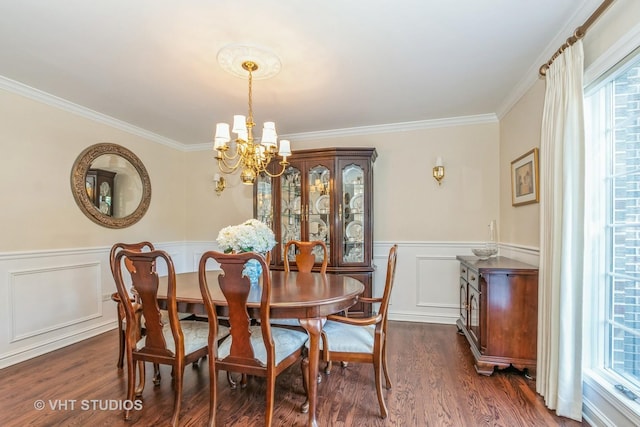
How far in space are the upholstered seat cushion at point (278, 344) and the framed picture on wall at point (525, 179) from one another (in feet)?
7.11

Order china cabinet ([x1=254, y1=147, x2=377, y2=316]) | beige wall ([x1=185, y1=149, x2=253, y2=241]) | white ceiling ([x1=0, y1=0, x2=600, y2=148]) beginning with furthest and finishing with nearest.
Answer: beige wall ([x1=185, y1=149, x2=253, y2=241]) < china cabinet ([x1=254, y1=147, x2=377, y2=316]) < white ceiling ([x1=0, y1=0, x2=600, y2=148])

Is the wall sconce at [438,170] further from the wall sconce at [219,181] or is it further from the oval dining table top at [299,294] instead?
the wall sconce at [219,181]

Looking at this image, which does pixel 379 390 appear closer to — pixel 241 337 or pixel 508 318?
pixel 241 337

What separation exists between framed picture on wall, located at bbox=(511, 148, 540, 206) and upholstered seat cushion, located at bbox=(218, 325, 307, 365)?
7.11 feet

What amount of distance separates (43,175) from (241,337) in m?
2.70

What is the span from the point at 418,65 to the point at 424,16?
1.96 ft

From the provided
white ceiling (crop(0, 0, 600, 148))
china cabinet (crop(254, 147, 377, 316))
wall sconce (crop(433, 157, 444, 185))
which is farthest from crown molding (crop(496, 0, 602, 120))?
china cabinet (crop(254, 147, 377, 316))

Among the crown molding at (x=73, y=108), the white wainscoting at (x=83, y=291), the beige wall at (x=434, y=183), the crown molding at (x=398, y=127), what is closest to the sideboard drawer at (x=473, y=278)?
A: the white wainscoting at (x=83, y=291)

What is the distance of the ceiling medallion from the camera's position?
2.18 metres

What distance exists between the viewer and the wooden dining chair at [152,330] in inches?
73.2

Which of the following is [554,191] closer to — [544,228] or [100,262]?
[544,228]

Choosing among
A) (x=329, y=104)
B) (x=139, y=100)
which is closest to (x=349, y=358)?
(x=329, y=104)

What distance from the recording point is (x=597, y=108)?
1.96 meters

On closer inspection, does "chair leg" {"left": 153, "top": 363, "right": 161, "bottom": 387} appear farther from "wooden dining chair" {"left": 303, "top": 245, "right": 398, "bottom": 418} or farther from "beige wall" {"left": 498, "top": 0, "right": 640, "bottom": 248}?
"beige wall" {"left": 498, "top": 0, "right": 640, "bottom": 248}
